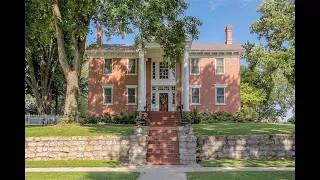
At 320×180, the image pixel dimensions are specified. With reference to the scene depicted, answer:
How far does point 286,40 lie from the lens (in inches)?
1030

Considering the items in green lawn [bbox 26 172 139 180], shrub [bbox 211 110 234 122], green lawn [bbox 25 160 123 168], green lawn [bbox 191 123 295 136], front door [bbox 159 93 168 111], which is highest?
front door [bbox 159 93 168 111]

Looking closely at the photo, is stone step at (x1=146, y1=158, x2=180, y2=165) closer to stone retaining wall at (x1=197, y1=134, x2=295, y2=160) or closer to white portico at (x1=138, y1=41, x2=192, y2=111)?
stone retaining wall at (x1=197, y1=134, x2=295, y2=160)

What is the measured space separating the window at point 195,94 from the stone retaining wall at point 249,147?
1415 cm

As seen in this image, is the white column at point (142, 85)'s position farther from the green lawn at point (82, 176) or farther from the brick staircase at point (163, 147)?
the green lawn at point (82, 176)

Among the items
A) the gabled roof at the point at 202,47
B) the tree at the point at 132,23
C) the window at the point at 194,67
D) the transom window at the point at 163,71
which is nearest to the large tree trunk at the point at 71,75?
the tree at the point at 132,23

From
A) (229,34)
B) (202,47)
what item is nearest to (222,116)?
(202,47)

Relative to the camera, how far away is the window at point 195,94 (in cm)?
2878

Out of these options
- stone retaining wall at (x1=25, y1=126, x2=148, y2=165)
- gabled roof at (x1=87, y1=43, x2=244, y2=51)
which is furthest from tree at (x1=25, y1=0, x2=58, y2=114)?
stone retaining wall at (x1=25, y1=126, x2=148, y2=165)

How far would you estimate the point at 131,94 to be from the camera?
2894 centimetres

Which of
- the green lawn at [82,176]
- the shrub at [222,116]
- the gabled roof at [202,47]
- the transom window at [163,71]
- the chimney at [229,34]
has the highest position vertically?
the chimney at [229,34]

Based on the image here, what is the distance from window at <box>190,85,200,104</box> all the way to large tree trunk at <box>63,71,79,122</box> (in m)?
12.9

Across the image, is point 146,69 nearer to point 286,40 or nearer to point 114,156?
point 286,40

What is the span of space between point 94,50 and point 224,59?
11457mm

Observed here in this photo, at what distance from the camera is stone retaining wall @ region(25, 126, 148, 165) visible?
14453 mm
